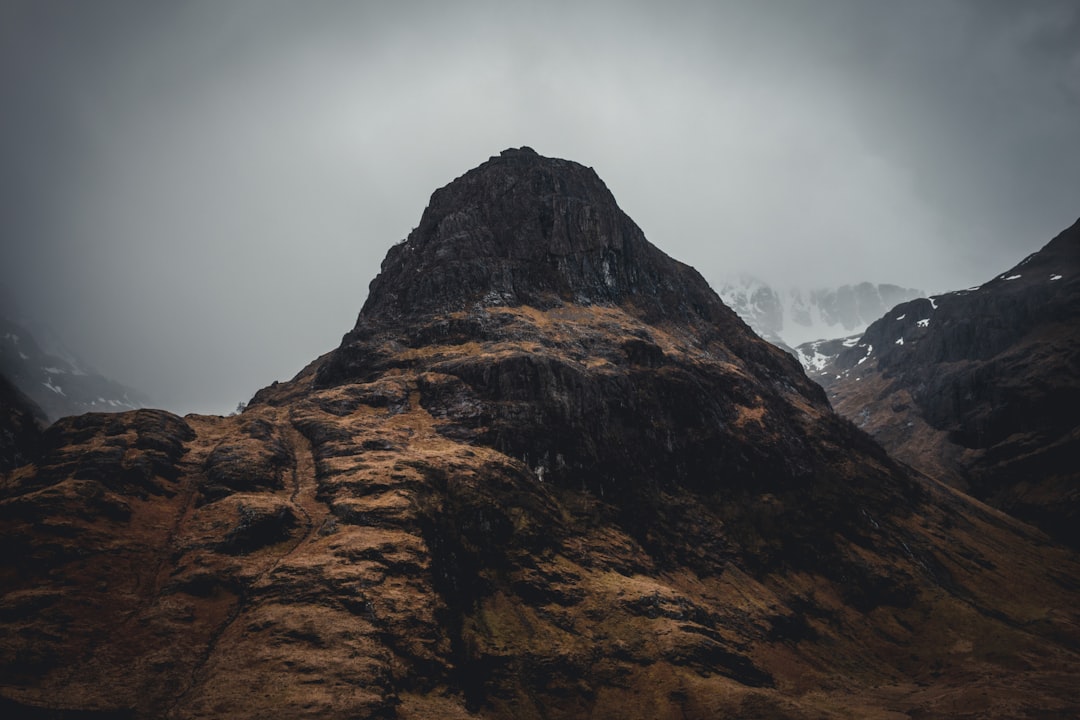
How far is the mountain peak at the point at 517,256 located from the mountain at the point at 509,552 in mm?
2381

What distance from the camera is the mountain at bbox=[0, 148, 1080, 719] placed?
56.2 m

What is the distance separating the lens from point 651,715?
68062mm

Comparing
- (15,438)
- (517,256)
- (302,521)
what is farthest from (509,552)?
(15,438)

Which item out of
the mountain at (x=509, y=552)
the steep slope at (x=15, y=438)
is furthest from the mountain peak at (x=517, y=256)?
the steep slope at (x=15, y=438)

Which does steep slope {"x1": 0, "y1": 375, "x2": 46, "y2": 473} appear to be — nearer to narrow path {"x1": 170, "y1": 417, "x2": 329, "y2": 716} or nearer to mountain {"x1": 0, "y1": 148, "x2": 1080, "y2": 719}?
mountain {"x1": 0, "y1": 148, "x2": 1080, "y2": 719}

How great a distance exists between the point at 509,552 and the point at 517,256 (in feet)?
357

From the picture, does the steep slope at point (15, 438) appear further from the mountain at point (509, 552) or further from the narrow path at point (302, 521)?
the narrow path at point (302, 521)

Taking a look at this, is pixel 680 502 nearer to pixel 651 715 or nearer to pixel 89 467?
pixel 651 715

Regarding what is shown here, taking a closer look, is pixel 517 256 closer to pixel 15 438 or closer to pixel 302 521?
pixel 302 521

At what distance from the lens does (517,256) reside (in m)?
174

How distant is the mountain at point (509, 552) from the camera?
5619 centimetres

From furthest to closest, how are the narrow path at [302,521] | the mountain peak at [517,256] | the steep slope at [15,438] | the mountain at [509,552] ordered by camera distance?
the mountain peak at [517,256] → the steep slope at [15,438] → the mountain at [509,552] → the narrow path at [302,521]

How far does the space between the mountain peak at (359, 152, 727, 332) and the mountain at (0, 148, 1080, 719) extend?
2381 mm

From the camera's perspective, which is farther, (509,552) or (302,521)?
(509,552)
